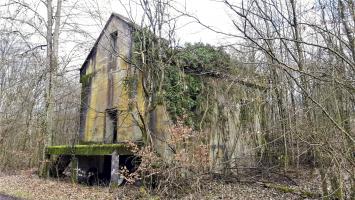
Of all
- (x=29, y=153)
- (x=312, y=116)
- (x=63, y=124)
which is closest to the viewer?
(x=312, y=116)

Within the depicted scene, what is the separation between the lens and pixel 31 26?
18.3m

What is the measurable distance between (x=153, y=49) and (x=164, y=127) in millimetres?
2942

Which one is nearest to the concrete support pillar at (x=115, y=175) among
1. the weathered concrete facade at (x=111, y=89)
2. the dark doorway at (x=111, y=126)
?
the weathered concrete facade at (x=111, y=89)

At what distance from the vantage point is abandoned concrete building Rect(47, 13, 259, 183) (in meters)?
12.9

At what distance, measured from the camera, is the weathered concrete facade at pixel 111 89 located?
13.8m

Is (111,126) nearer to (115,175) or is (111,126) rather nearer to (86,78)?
(86,78)

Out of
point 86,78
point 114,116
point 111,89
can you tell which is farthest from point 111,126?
point 86,78

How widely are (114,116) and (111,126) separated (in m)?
0.50

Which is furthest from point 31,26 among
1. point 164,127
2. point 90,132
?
point 164,127

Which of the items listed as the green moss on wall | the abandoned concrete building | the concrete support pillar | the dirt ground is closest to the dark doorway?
the abandoned concrete building

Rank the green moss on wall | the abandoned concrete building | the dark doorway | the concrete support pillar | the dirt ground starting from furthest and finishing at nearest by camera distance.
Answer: the green moss on wall
the dark doorway
the abandoned concrete building
the concrete support pillar
the dirt ground

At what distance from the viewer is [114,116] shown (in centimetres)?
1575

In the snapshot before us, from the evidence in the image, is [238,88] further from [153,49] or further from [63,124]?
[63,124]

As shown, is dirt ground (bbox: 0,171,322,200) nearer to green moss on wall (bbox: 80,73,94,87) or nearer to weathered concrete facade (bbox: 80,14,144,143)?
weathered concrete facade (bbox: 80,14,144,143)
